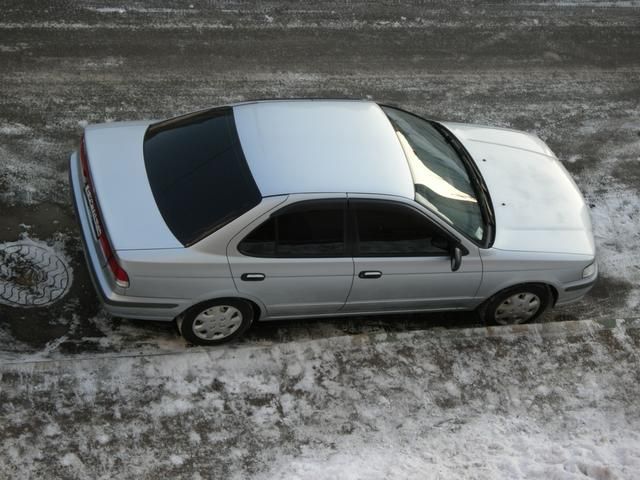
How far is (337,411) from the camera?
558 cm

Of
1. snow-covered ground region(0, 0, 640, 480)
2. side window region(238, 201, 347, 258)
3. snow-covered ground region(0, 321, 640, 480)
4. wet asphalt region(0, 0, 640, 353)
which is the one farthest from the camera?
wet asphalt region(0, 0, 640, 353)

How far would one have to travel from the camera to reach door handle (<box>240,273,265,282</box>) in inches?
220

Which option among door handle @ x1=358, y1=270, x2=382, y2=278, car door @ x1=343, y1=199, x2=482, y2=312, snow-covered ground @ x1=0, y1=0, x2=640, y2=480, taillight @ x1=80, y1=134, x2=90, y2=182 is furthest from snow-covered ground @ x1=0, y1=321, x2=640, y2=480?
taillight @ x1=80, y1=134, x2=90, y2=182

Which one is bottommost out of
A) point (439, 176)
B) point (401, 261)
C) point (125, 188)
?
point (401, 261)

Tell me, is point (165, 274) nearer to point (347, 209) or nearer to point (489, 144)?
point (347, 209)

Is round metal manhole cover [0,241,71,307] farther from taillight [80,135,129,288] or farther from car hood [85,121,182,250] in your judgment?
car hood [85,121,182,250]

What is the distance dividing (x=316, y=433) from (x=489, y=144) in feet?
11.2

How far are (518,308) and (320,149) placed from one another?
2.35 metres

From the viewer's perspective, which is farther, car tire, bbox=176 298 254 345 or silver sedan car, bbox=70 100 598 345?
car tire, bbox=176 298 254 345

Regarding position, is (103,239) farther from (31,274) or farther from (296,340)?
(296,340)

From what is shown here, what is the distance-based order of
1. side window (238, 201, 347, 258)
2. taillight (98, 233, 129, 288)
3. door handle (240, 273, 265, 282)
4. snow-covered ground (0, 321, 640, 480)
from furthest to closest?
door handle (240, 273, 265, 282), side window (238, 201, 347, 258), taillight (98, 233, 129, 288), snow-covered ground (0, 321, 640, 480)

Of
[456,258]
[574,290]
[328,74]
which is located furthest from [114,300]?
[328,74]

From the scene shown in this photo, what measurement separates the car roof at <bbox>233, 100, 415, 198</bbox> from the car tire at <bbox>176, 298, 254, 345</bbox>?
993 mm

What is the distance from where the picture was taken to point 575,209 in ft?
21.9
